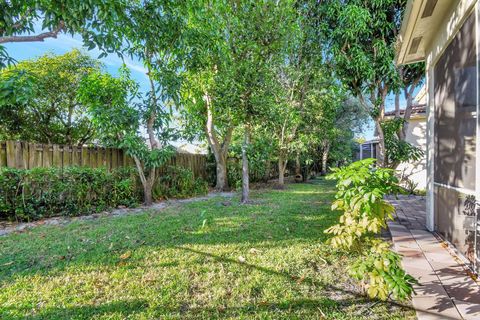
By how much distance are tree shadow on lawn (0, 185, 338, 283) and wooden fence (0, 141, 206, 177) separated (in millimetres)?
2520

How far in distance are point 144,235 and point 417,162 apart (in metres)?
10.1

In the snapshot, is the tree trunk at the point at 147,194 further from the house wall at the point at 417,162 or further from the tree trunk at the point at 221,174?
the house wall at the point at 417,162

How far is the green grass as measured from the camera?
88.8 inches

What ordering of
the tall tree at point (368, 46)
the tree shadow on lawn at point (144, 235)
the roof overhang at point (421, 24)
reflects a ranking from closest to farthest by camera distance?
the tree shadow on lawn at point (144, 235), the roof overhang at point (421, 24), the tall tree at point (368, 46)

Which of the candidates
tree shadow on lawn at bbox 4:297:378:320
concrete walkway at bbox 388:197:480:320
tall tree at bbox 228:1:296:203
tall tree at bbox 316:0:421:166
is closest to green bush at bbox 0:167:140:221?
tall tree at bbox 228:1:296:203

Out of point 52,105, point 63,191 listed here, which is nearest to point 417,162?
point 63,191

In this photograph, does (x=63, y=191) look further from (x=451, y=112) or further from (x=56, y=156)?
(x=451, y=112)

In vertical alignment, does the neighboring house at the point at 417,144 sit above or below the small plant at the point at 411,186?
above

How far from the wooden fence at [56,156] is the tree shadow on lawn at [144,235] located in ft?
8.27

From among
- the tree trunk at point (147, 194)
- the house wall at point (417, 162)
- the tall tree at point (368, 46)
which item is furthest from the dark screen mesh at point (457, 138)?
the house wall at point (417, 162)

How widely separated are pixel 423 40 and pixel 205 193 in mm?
7505

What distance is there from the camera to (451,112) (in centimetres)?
375

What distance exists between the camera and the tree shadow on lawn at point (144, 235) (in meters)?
3.30

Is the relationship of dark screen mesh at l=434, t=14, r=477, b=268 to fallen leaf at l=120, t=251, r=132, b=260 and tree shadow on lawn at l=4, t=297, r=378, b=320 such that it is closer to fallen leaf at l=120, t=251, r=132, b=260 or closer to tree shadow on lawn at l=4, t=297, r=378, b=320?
tree shadow on lawn at l=4, t=297, r=378, b=320
